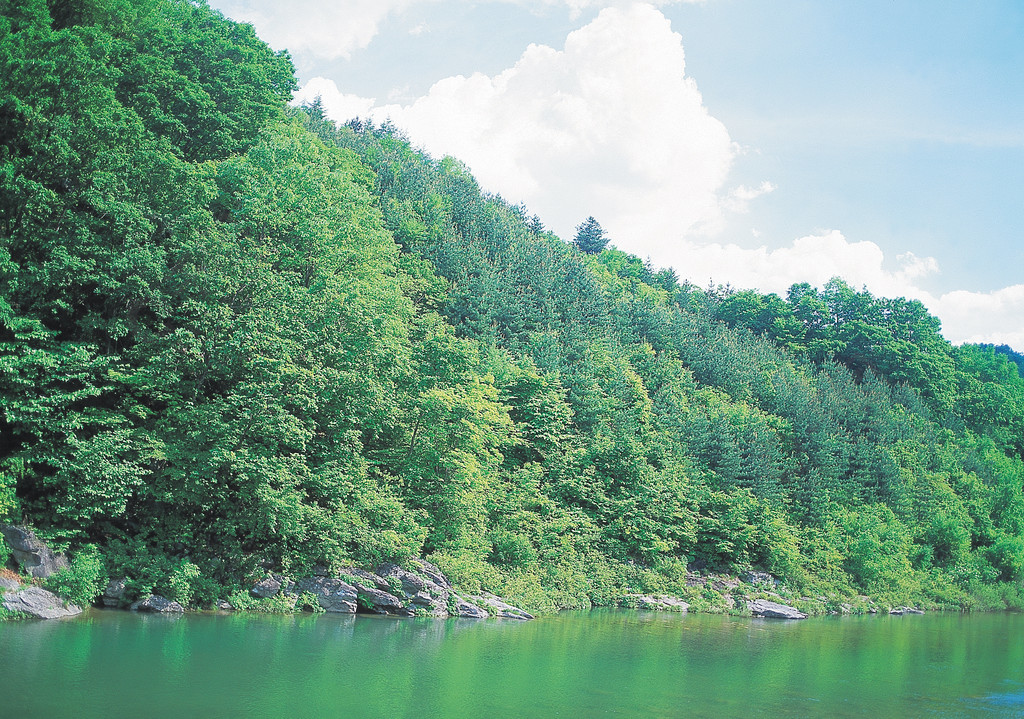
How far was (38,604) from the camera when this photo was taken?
17.6 meters

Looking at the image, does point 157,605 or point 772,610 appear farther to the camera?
point 772,610

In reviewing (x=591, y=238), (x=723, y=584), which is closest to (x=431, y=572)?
(x=723, y=584)

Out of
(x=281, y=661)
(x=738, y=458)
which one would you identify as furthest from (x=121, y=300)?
(x=738, y=458)

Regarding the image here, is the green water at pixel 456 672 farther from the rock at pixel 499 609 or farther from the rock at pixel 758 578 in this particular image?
the rock at pixel 758 578

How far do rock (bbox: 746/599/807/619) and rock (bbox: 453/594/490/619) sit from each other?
1597 cm

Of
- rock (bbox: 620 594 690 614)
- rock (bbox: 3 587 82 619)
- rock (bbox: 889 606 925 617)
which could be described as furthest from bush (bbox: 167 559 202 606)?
rock (bbox: 889 606 925 617)

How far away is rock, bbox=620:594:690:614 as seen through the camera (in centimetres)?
3475

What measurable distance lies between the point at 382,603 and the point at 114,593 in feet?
24.9

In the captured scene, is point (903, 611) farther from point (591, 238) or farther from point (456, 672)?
point (591, 238)

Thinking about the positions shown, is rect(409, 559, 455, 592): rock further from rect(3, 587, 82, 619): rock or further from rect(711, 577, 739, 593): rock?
rect(711, 577, 739, 593): rock

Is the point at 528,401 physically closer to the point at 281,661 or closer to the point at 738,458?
the point at 738,458

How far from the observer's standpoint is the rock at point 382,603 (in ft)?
79.7

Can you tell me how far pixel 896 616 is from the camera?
41.9 meters

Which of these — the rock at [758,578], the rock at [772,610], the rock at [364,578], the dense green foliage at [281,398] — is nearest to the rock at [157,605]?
the dense green foliage at [281,398]
